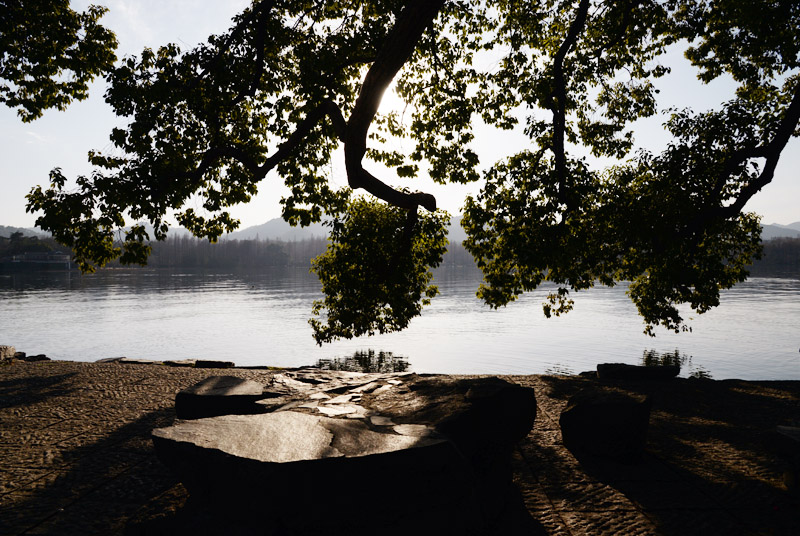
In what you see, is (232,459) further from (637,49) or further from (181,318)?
(181,318)

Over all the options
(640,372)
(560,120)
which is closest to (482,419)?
(640,372)

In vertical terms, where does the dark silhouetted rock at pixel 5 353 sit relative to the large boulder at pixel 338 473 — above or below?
below

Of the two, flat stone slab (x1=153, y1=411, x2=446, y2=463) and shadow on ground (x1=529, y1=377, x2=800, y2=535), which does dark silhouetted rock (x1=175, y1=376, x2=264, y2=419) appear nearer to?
flat stone slab (x1=153, y1=411, x2=446, y2=463)

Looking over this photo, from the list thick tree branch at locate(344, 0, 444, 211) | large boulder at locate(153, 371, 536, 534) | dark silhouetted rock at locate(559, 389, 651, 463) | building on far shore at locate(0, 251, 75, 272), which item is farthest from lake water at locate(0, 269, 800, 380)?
building on far shore at locate(0, 251, 75, 272)

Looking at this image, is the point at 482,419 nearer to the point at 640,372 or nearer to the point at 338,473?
the point at 338,473

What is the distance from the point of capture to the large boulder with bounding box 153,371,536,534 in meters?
4.73

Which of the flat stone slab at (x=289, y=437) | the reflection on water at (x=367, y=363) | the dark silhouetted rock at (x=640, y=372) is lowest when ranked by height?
the reflection on water at (x=367, y=363)

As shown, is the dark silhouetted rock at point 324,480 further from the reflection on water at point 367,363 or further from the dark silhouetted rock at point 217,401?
the reflection on water at point 367,363

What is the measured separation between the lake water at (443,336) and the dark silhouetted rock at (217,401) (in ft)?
88.1

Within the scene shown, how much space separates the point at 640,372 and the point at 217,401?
39.7 ft

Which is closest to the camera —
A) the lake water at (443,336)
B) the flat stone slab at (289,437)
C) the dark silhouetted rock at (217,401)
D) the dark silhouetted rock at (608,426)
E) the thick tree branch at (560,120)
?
the flat stone slab at (289,437)

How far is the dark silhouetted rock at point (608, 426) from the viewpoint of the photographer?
7.31 metres

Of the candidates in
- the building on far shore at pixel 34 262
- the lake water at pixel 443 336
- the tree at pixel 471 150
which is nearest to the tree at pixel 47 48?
the tree at pixel 471 150

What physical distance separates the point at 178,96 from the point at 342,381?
9.02 meters
